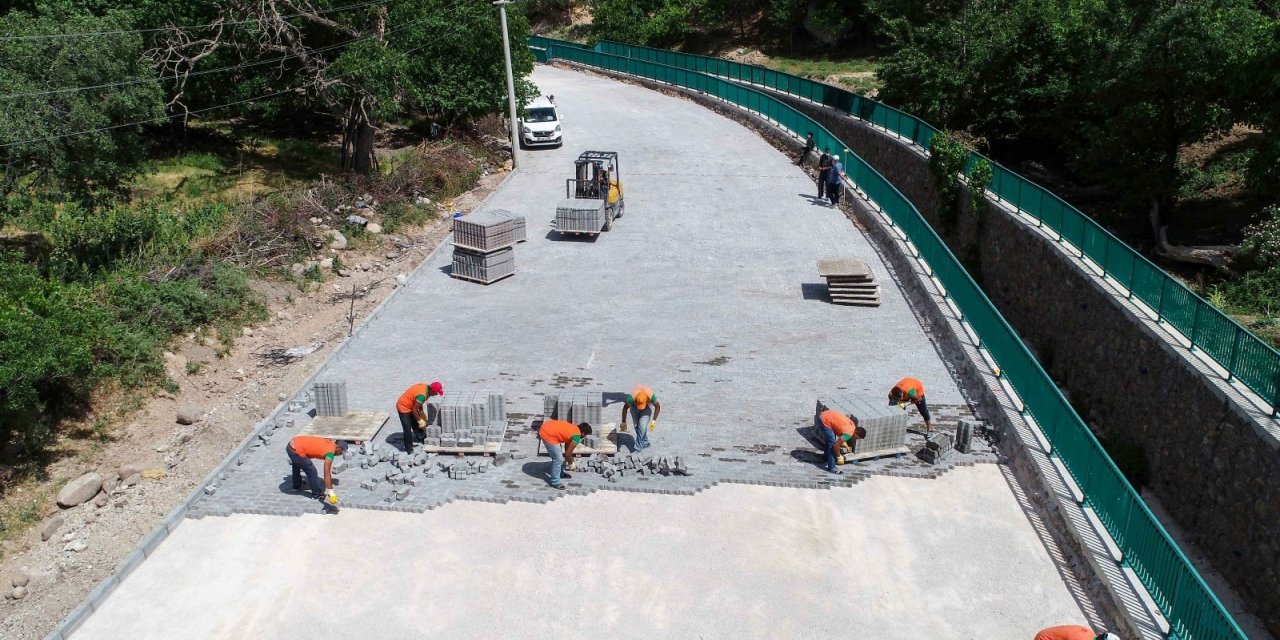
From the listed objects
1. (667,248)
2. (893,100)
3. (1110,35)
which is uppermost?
(1110,35)

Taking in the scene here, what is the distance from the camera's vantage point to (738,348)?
17062mm

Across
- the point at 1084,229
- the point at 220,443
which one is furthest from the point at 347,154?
the point at 1084,229

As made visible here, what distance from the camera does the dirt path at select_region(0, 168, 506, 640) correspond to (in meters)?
11.7

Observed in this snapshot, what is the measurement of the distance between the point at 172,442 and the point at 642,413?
791 centimetres

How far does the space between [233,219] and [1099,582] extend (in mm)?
19347

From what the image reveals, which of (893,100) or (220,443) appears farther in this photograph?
(893,100)

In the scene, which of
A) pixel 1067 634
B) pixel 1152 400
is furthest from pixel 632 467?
pixel 1152 400

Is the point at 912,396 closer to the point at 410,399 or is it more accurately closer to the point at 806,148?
the point at 410,399

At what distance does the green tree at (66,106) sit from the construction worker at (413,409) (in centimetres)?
1151

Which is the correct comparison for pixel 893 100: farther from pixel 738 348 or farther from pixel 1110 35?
pixel 738 348

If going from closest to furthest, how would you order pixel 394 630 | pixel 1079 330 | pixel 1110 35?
pixel 394 630, pixel 1079 330, pixel 1110 35

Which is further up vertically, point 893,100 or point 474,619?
point 893,100

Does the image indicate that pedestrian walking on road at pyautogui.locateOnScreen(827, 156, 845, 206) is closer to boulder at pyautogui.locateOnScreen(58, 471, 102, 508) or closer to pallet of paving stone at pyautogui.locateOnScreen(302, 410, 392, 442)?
pallet of paving stone at pyautogui.locateOnScreen(302, 410, 392, 442)

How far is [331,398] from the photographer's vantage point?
13820mm
